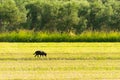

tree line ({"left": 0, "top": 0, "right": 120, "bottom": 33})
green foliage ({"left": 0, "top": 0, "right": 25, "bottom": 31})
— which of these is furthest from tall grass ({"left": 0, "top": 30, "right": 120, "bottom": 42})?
green foliage ({"left": 0, "top": 0, "right": 25, "bottom": 31})

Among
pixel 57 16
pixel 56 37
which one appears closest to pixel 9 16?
pixel 57 16

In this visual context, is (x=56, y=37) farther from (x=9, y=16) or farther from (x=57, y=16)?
(x=57, y=16)

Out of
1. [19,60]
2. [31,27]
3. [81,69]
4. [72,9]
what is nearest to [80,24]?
[72,9]

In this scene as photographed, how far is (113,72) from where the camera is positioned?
544 inches

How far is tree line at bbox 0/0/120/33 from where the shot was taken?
47.1 m

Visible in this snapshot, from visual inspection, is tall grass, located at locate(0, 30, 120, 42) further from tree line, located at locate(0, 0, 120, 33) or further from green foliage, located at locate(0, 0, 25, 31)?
green foliage, located at locate(0, 0, 25, 31)

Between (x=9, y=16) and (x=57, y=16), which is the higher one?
(x=9, y=16)

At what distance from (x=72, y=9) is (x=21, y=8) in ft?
18.6

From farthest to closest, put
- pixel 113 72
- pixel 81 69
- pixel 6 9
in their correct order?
pixel 6 9
pixel 81 69
pixel 113 72

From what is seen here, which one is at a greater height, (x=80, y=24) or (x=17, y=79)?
(x=17, y=79)

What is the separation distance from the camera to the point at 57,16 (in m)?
48.8

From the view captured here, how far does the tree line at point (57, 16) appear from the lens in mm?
47094

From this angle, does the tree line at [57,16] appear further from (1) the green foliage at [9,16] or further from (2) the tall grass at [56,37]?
(2) the tall grass at [56,37]

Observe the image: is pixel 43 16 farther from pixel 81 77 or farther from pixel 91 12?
pixel 81 77
